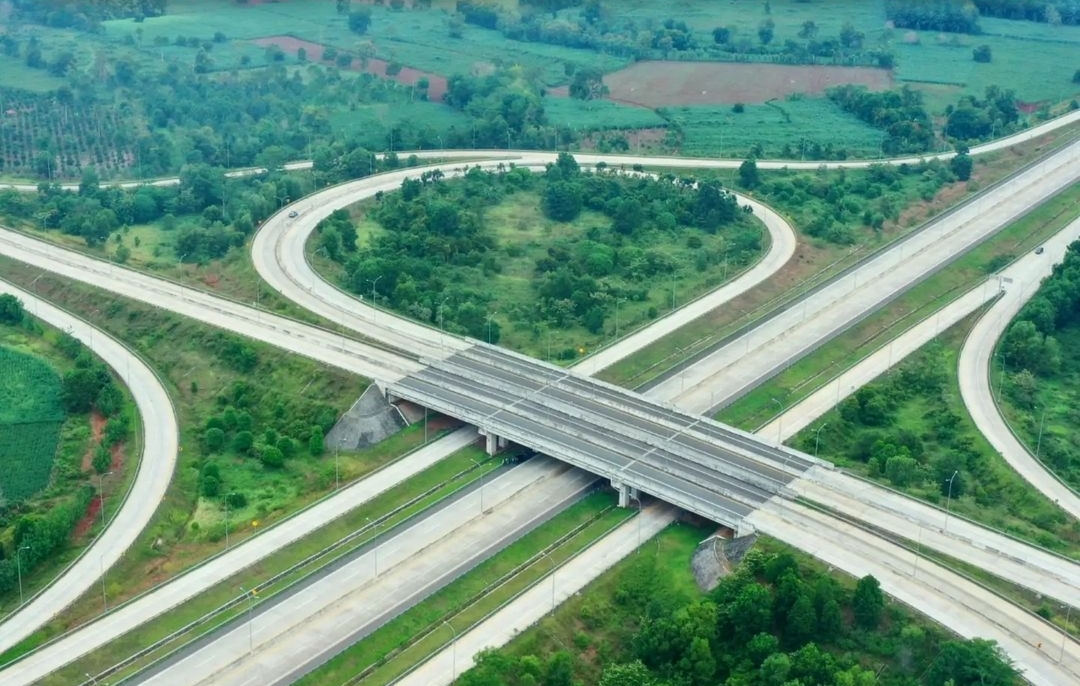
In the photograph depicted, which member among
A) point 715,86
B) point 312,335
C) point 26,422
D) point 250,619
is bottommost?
point 26,422

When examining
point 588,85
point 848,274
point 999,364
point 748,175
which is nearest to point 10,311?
point 848,274

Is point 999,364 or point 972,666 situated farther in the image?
point 999,364

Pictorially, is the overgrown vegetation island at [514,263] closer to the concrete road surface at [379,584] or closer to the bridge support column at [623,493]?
the bridge support column at [623,493]

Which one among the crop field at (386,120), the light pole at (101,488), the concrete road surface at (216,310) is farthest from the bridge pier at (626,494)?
the crop field at (386,120)

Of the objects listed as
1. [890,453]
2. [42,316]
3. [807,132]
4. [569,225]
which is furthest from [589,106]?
[890,453]

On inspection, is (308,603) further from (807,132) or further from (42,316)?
(807,132)

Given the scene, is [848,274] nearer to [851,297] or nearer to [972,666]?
[851,297]

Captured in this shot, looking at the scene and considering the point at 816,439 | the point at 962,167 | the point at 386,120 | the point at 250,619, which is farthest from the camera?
the point at 386,120
